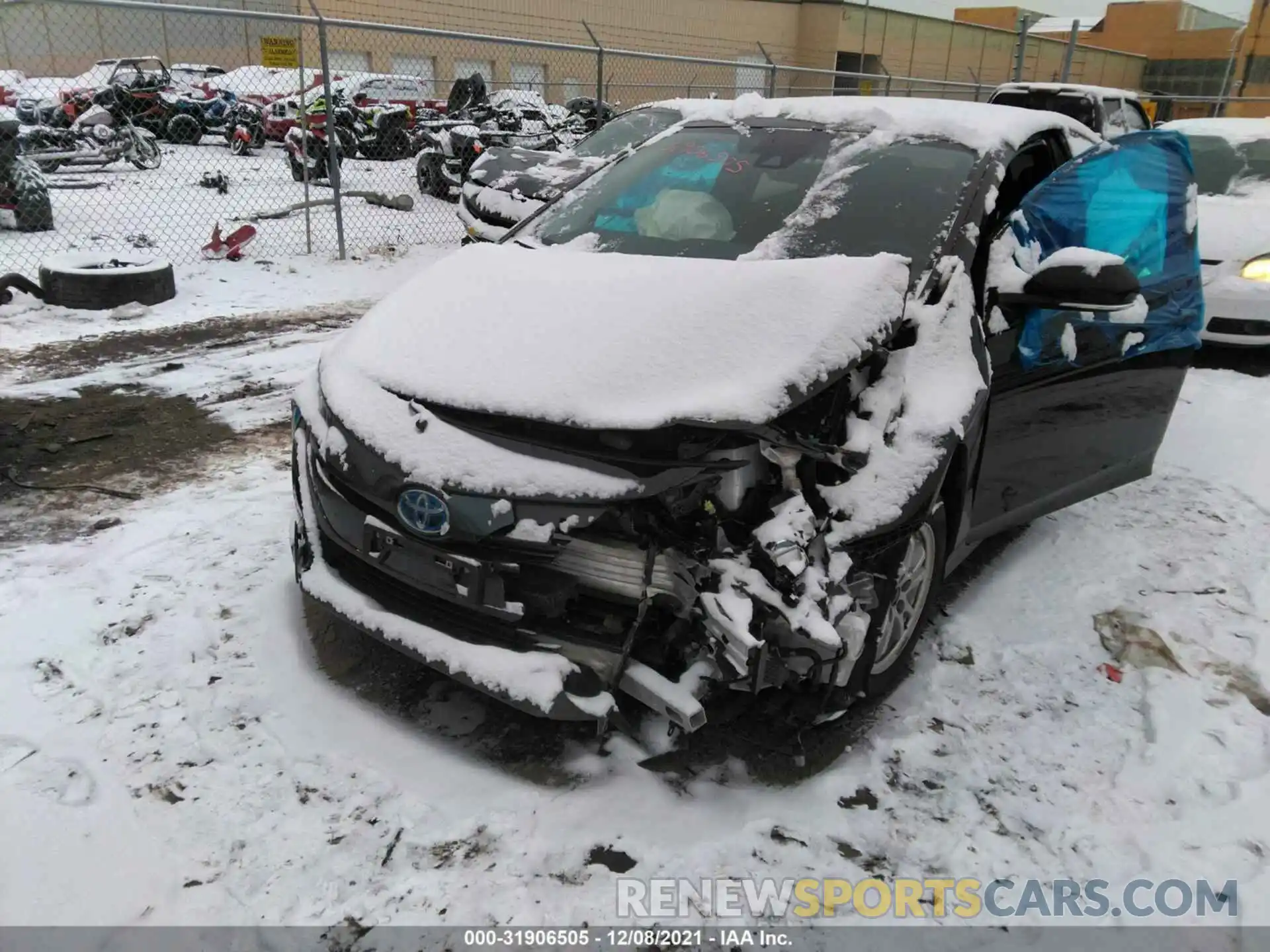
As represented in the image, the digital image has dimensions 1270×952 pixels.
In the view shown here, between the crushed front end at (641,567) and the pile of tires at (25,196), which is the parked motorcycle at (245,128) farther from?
the crushed front end at (641,567)

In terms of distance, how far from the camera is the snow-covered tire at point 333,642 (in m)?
2.81

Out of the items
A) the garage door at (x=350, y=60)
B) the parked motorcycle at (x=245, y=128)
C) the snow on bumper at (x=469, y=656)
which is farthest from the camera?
the garage door at (x=350, y=60)

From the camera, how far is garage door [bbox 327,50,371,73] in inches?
755

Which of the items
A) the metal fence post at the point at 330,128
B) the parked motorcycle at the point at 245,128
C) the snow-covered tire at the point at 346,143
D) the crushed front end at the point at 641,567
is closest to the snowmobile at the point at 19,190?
the metal fence post at the point at 330,128

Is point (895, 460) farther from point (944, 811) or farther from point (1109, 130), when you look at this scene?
point (1109, 130)

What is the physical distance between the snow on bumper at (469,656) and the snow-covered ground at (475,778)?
1.04ft

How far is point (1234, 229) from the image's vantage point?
21.4ft

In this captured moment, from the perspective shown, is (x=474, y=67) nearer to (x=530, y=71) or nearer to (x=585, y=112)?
(x=530, y=71)

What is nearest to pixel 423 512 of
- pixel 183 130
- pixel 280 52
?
pixel 280 52

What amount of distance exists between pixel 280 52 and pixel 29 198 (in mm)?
2890

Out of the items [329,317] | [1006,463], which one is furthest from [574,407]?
[329,317]

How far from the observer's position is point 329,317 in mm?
7164

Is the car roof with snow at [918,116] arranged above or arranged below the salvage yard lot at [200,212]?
above

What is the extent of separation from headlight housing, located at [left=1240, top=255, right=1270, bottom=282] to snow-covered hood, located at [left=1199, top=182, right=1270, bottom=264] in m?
0.05
